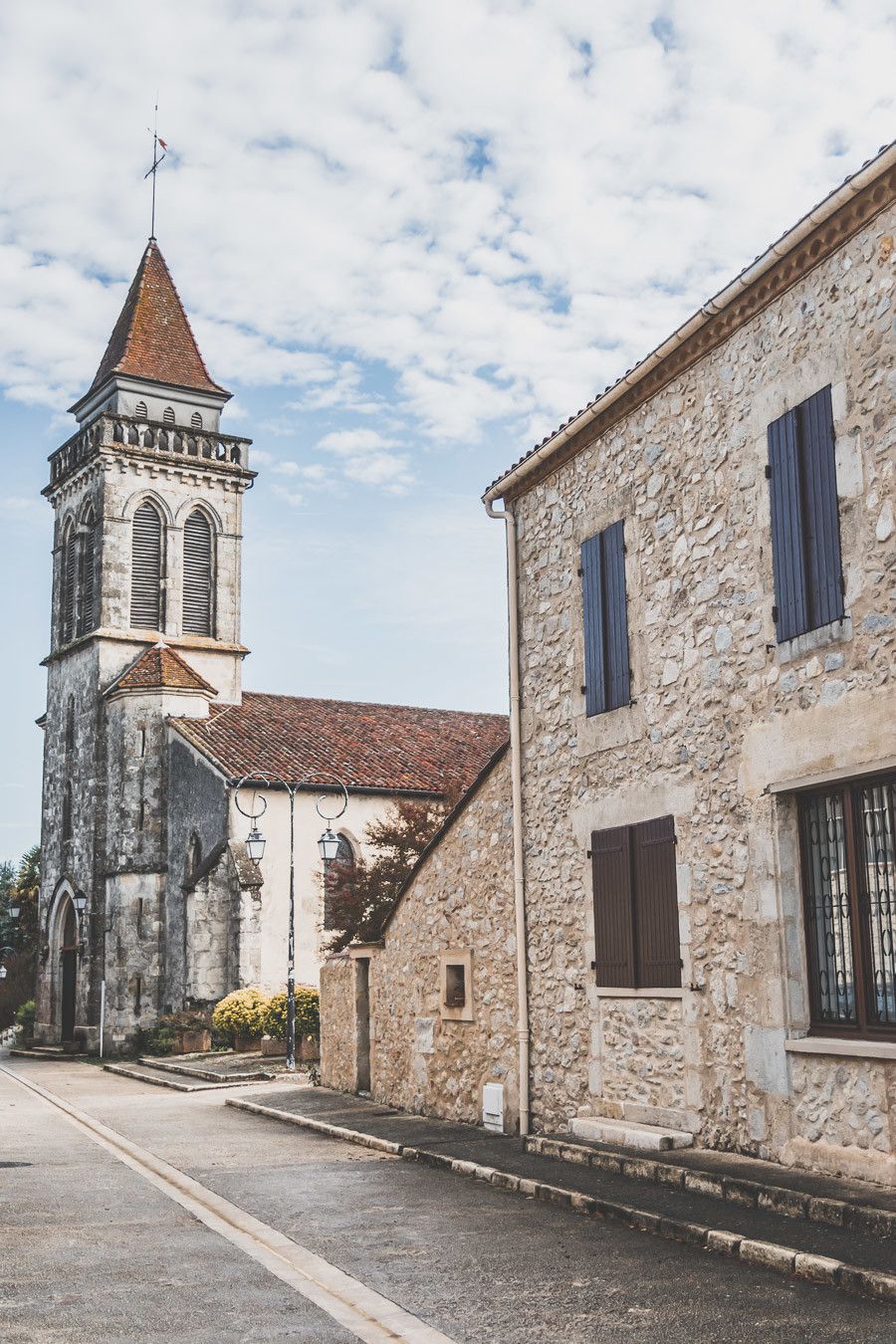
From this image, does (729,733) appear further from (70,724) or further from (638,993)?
(70,724)

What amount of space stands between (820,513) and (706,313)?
7.16 feet

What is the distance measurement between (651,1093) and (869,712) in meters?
4.06

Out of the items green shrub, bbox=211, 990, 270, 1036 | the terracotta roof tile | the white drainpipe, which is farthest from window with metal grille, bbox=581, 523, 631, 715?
the terracotta roof tile

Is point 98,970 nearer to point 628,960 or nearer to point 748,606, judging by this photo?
A: point 628,960

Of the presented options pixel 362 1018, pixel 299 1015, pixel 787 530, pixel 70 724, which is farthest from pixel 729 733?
pixel 70 724

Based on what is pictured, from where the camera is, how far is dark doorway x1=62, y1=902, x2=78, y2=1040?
38812mm

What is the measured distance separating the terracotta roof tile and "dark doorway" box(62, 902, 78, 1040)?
770cm

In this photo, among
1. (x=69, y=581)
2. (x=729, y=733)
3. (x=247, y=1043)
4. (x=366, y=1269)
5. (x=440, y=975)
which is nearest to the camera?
(x=366, y=1269)

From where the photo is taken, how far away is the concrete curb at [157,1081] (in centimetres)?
2277

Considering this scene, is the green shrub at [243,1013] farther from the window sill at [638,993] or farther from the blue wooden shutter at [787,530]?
the blue wooden shutter at [787,530]

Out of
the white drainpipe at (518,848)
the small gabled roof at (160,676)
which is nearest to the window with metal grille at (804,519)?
the white drainpipe at (518,848)

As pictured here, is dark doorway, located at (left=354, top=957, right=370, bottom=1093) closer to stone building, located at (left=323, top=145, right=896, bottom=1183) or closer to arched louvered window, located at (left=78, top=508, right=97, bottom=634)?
stone building, located at (left=323, top=145, right=896, bottom=1183)

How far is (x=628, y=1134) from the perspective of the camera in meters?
10.6

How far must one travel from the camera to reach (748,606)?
393 inches
